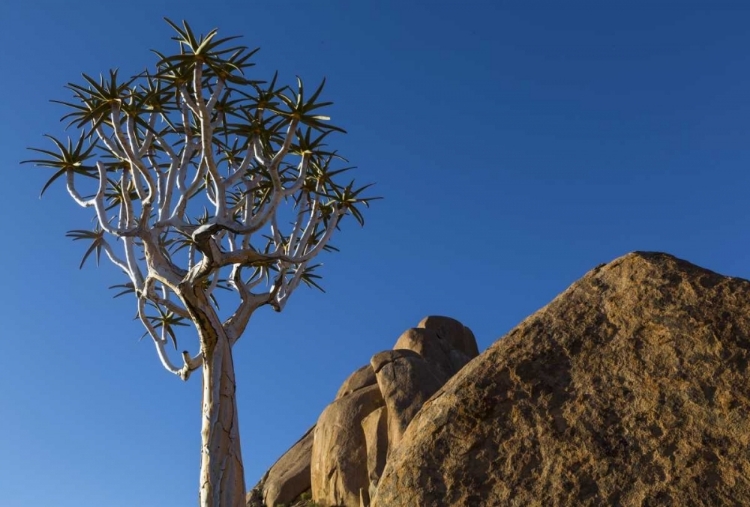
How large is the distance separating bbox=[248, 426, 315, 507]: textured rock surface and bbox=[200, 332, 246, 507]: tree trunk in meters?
7.42

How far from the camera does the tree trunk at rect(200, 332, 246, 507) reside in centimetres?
1436

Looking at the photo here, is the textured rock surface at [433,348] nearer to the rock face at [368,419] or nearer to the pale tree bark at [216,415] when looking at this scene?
the rock face at [368,419]

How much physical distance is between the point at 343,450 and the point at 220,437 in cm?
657

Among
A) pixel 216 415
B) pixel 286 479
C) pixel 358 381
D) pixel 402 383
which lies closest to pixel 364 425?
pixel 402 383

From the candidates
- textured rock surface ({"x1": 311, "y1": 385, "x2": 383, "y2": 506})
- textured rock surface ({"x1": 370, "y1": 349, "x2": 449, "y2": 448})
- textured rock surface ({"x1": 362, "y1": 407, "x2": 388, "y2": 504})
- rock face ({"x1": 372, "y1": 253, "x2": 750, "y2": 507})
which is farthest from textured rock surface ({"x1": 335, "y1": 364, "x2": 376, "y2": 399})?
rock face ({"x1": 372, "y1": 253, "x2": 750, "y2": 507})

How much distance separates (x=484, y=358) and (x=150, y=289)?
1243 cm

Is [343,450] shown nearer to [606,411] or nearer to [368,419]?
[368,419]

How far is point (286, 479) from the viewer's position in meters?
22.3

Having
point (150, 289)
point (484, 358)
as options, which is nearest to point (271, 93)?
point (150, 289)

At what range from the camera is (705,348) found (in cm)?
445

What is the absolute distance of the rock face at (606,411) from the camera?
4156mm

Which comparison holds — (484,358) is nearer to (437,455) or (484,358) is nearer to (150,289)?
(437,455)

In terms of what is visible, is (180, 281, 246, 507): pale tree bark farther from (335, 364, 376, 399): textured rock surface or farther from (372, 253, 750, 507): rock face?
(372, 253, 750, 507): rock face

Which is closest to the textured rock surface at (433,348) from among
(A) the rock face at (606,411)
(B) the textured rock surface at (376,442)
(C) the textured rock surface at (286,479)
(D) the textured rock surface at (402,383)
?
(D) the textured rock surface at (402,383)
